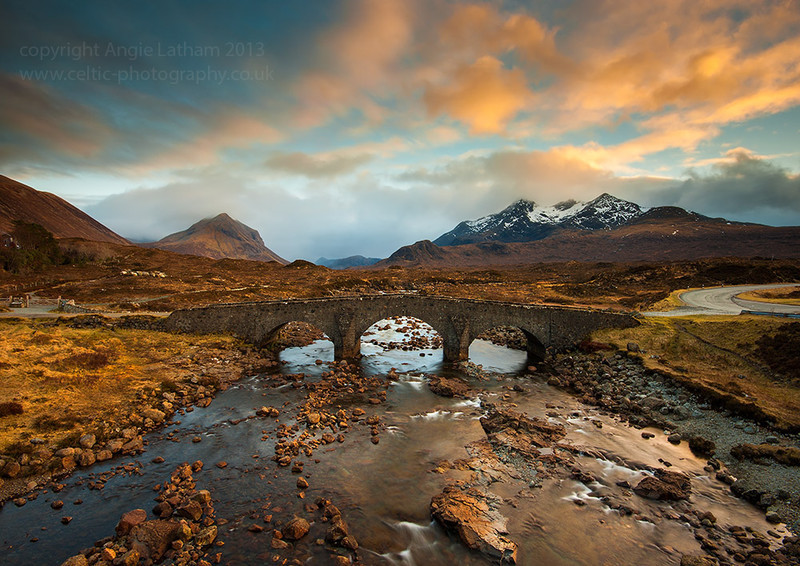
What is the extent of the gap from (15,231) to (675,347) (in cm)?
13849

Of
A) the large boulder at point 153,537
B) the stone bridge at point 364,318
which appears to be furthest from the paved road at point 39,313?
the large boulder at point 153,537

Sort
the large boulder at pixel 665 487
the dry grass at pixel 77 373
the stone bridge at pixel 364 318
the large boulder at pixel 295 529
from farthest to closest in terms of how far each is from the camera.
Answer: the stone bridge at pixel 364 318 → the dry grass at pixel 77 373 → the large boulder at pixel 665 487 → the large boulder at pixel 295 529

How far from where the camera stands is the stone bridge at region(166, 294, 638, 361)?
36188mm

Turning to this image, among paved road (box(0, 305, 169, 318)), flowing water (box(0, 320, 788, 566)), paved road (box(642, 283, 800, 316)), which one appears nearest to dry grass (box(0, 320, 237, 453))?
paved road (box(0, 305, 169, 318))

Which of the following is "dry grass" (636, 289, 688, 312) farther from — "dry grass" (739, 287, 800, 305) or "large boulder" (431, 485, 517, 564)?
"large boulder" (431, 485, 517, 564)

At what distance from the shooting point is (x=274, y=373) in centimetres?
3152

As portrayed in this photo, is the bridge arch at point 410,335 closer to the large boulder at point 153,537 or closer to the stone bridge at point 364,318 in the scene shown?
the stone bridge at point 364,318

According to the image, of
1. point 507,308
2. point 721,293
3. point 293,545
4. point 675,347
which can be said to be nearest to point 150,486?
point 293,545

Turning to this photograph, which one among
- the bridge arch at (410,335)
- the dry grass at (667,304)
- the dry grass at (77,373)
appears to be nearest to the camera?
the dry grass at (77,373)

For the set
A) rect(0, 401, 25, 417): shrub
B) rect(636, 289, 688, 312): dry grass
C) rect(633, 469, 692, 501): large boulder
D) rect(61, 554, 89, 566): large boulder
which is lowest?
rect(633, 469, 692, 501): large boulder

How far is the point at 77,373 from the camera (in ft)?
78.8

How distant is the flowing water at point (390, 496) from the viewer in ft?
42.5

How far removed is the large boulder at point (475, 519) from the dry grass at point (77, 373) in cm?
1855

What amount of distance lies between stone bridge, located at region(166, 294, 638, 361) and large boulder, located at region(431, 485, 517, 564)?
2086cm
